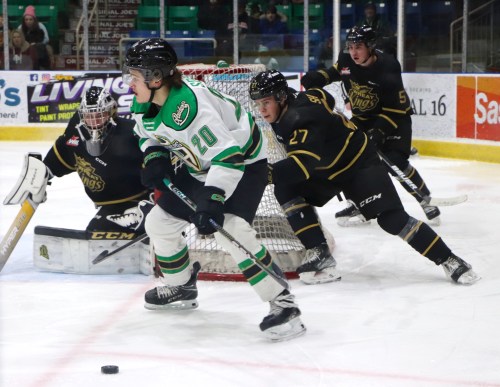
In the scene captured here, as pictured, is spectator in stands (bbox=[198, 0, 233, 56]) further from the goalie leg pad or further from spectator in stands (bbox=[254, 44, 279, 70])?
the goalie leg pad

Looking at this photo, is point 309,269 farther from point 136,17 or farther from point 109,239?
point 136,17

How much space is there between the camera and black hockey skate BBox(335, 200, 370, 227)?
192 inches

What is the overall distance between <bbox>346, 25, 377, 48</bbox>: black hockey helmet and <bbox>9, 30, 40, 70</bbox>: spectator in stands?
16.3 ft

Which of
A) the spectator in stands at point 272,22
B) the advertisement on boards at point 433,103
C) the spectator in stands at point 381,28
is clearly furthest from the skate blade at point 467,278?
the spectator in stands at point 272,22

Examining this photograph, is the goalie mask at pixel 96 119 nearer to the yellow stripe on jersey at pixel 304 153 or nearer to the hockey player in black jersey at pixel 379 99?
the yellow stripe on jersey at pixel 304 153

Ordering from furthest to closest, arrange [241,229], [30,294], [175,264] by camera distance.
Answer: [30,294] < [175,264] < [241,229]

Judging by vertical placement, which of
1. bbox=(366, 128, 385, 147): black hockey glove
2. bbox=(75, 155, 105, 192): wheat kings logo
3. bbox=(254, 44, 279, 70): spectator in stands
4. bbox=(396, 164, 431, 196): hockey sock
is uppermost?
bbox=(254, 44, 279, 70): spectator in stands

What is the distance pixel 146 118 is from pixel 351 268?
1405mm

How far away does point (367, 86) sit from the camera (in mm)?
4812

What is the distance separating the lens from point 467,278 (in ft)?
11.7

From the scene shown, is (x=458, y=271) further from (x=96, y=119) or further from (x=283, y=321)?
(x=96, y=119)

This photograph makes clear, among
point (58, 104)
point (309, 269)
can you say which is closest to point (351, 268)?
point (309, 269)

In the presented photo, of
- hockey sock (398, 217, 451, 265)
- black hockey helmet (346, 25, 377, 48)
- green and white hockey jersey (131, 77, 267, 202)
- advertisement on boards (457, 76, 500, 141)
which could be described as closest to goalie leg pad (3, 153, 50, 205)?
green and white hockey jersey (131, 77, 267, 202)

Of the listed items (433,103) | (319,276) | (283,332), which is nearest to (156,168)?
(283,332)
